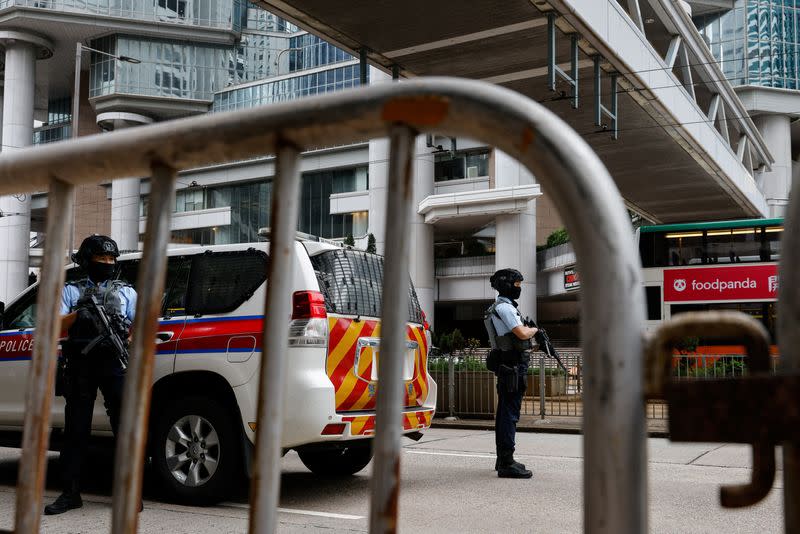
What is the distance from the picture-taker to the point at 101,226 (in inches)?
2468

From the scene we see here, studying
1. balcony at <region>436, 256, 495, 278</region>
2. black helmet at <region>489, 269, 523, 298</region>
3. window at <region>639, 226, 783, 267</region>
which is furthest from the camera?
balcony at <region>436, 256, 495, 278</region>

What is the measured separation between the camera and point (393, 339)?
1.30 metres

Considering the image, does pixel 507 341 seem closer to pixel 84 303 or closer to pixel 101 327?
pixel 101 327

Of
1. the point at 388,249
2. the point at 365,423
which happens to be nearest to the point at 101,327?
the point at 365,423

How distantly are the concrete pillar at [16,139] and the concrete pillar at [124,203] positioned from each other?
16.9ft

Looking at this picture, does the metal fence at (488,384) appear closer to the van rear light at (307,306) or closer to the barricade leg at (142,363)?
the van rear light at (307,306)

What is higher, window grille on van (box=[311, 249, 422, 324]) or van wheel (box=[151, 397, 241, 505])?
window grille on van (box=[311, 249, 422, 324])

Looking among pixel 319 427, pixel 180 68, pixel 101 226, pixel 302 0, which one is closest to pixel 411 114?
pixel 319 427

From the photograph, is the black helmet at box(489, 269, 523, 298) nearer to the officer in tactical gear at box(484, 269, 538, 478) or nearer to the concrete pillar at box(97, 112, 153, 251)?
the officer in tactical gear at box(484, 269, 538, 478)

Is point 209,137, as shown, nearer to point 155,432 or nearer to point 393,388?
point 393,388

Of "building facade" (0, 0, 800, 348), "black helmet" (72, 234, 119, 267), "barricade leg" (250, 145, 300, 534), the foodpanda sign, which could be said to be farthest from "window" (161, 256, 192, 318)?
the foodpanda sign

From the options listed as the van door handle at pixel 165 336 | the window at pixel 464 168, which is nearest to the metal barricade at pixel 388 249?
the van door handle at pixel 165 336

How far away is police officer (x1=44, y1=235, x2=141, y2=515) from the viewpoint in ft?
18.4

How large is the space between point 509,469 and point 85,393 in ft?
11.8
